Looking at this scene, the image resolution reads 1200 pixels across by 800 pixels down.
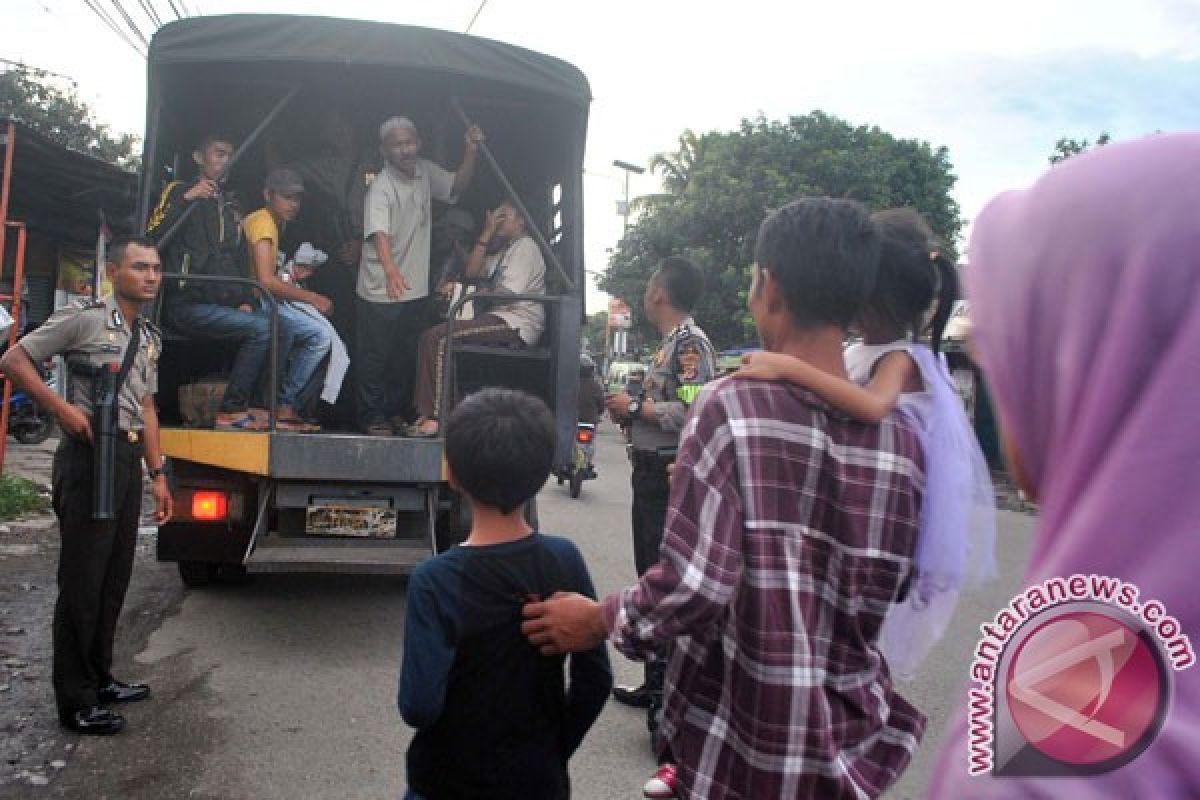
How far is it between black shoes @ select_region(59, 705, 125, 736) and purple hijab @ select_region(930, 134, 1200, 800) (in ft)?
12.1

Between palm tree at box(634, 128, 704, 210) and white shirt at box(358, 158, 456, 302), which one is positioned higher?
palm tree at box(634, 128, 704, 210)

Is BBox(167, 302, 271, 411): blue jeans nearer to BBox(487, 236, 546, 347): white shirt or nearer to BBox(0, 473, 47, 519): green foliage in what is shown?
BBox(487, 236, 546, 347): white shirt

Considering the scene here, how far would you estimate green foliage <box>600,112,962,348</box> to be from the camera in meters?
24.1

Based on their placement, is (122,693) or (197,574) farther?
(197,574)

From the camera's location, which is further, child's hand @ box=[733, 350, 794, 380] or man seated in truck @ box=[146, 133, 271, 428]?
Result: man seated in truck @ box=[146, 133, 271, 428]

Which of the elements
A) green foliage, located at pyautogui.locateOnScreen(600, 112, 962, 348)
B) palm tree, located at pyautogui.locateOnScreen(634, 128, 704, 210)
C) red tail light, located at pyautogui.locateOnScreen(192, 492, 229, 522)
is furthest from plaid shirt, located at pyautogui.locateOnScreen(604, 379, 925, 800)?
palm tree, located at pyautogui.locateOnScreen(634, 128, 704, 210)

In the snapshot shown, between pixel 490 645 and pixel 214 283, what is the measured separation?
155 inches

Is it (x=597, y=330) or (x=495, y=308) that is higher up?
(x=597, y=330)

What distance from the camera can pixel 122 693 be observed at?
4.19 metres

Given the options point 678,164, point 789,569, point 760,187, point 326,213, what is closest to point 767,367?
point 789,569

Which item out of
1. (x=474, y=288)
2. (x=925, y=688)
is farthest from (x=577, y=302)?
(x=925, y=688)

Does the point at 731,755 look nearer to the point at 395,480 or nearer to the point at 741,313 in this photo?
the point at 395,480

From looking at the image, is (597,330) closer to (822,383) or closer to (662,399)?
(662,399)

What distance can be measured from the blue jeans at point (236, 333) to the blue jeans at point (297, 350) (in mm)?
136
